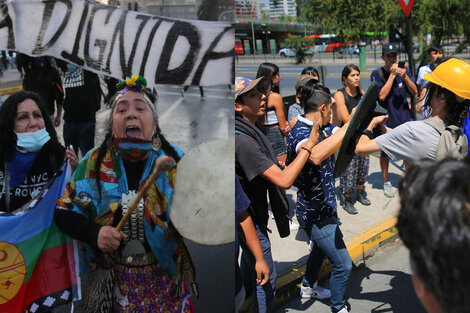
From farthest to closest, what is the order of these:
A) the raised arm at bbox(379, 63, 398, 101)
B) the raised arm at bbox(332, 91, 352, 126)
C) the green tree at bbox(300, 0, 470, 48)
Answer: the green tree at bbox(300, 0, 470, 48) < the raised arm at bbox(379, 63, 398, 101) < the raised arm at bbox(332, 91, 352, 126)

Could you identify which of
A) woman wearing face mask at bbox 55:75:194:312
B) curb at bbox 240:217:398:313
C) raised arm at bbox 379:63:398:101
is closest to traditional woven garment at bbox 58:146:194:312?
woman wearing face mask at bbox 55:75:194:312

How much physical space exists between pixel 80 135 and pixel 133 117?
0.97 ft

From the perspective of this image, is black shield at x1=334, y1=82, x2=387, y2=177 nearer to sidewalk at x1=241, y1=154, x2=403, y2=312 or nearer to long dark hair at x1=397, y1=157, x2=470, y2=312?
sidewalk at x1=241, y1=154, x2=403, y2=312

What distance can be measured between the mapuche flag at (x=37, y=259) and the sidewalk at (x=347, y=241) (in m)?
1.82

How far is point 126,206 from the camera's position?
223cm

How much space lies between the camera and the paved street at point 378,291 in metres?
4.01

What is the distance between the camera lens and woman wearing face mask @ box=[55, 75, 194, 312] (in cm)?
222

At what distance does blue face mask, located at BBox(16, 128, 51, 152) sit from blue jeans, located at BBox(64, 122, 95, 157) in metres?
0.09

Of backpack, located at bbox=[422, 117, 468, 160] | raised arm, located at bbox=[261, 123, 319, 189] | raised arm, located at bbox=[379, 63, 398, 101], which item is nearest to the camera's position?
backpack, located at bbox=[422, 117, 468, 160]

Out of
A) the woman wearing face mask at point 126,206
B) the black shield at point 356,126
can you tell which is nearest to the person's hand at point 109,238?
the woman wearing face mask at point 126,206

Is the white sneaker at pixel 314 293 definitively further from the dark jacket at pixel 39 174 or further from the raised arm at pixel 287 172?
the dark jacket at pixel 39 174

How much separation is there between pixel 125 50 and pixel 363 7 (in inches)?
471

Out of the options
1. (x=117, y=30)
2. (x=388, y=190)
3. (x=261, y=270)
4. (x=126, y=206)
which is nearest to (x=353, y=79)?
(x=388, y=190)

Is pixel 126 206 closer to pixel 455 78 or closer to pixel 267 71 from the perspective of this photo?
pixel 455 78
